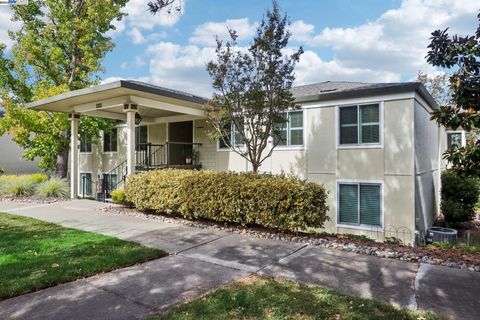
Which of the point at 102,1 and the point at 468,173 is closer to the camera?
the point at 468,173

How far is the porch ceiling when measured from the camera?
31.0 feet

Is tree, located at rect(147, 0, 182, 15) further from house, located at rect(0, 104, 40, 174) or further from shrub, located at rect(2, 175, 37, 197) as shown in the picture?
house, located at rect(0, 104, 40, 174)

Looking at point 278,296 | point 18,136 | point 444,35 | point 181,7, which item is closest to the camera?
point 278,296

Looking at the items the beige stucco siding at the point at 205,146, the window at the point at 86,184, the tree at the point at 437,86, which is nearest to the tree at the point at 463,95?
the beige stucco siding at the point at 205,146

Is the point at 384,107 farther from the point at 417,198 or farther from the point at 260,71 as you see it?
the point at 260,71

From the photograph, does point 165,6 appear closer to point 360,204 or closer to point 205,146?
point 360,204

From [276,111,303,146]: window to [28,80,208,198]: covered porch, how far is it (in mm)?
3079

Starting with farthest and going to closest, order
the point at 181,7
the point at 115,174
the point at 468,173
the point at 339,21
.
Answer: the point at 115,174 → the point at 339,21 → the point at 181,7 → the point at 468,173

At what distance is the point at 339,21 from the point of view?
10.4m

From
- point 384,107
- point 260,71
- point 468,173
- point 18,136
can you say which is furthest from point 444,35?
point 18,136

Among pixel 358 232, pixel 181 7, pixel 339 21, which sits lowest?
pixel 358 232

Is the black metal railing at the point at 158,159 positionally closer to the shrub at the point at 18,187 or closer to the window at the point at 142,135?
the window at the point at 142,135

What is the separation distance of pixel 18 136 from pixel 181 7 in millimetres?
11840

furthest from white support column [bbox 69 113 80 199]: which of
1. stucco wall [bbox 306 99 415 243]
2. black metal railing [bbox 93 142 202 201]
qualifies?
stucco wall [bbox 306 99 415 243]
